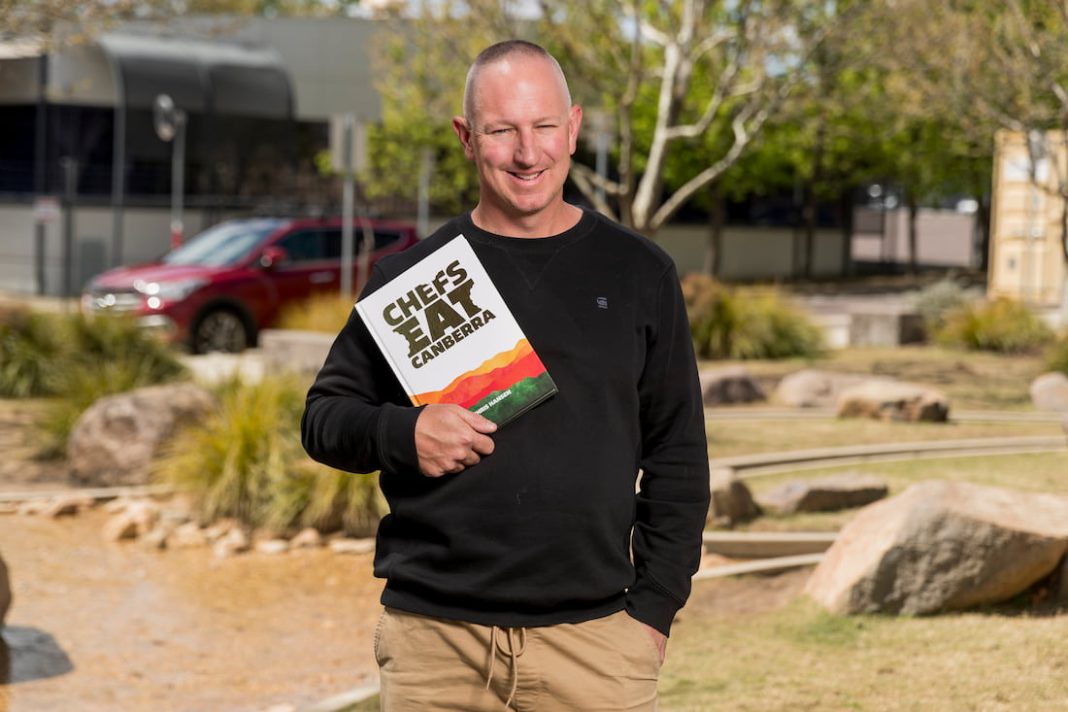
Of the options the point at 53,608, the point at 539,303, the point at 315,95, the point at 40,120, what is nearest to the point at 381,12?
the point at 53,608

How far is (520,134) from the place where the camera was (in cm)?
277

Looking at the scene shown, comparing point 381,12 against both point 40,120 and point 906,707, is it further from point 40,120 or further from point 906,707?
point 40,120

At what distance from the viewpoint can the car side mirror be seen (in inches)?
756

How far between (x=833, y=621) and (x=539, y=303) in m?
3.92

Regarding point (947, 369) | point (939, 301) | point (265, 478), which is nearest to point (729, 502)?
point (265, 478)

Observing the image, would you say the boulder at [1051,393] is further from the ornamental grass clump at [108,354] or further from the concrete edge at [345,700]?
the concrete edge at [345,700]

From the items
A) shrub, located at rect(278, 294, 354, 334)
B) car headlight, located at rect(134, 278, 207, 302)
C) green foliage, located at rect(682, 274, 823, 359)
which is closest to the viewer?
shrub, located at rect(278, 294, 354, 334)

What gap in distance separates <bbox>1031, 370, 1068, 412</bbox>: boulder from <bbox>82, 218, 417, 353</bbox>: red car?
26.6ft

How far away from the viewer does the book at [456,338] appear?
2.68m

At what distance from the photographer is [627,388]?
107 inches

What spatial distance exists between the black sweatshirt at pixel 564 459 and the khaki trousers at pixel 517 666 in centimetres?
3

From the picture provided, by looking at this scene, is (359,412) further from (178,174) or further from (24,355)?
(178,174)

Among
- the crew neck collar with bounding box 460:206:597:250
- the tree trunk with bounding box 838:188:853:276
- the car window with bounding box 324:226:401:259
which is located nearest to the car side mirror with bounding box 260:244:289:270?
the car window with bounding box 324:226:401:259

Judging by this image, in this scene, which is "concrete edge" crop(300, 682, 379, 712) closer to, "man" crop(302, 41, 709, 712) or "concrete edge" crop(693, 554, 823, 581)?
"concrete edge" crop(693, 554, 823, 581)
